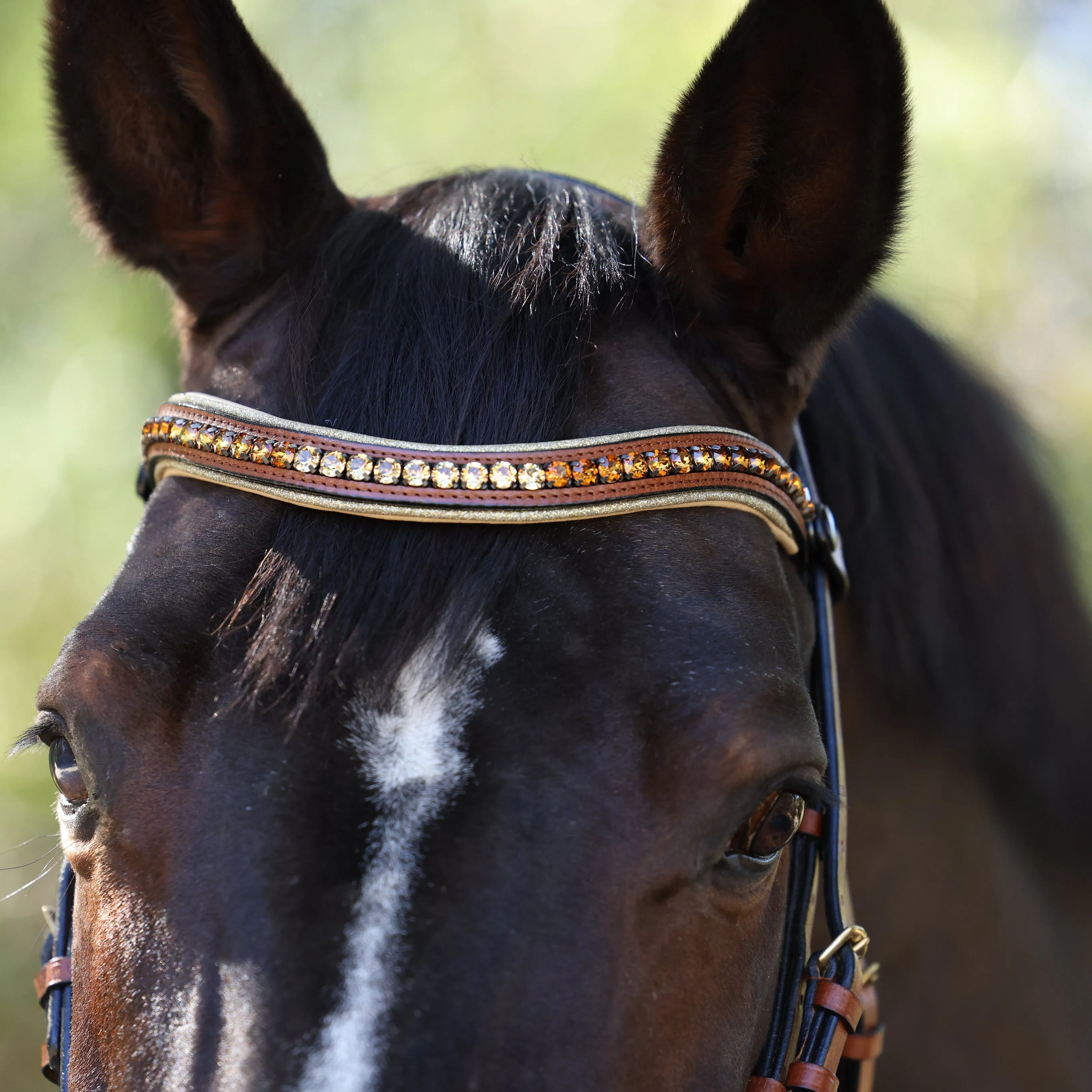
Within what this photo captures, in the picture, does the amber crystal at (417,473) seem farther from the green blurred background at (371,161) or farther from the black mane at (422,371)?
the green blurred background at (371,161)

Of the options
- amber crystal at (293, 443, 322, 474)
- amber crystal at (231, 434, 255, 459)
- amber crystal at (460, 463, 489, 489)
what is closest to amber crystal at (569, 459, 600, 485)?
amber crystal at (460, 463, 489, 489)

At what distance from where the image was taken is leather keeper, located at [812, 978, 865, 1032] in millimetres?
1640

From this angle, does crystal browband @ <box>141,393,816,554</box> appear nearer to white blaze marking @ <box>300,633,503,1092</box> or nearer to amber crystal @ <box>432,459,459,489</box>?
amber crystal @ <box>432,459,459,489</box>

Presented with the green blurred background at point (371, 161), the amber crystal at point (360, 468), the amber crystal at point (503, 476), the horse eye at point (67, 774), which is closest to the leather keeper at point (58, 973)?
the horse eye at point (67, 774)

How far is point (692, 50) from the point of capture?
6445 mm

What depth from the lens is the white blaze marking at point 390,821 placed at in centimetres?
116

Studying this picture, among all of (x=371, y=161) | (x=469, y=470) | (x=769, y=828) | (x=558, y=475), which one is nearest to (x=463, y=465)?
(x=469, y=470)

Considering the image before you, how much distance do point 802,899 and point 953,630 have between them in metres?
0.92

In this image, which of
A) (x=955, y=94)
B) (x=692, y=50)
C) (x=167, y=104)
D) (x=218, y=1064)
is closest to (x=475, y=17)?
(x=692, y=50)

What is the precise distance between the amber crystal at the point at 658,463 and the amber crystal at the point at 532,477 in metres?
0.17

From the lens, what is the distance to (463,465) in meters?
1.48

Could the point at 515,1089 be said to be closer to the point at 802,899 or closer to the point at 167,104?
the point at 802,899

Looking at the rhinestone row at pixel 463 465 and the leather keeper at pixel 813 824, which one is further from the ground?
the rhinestone row at pixel 463 465

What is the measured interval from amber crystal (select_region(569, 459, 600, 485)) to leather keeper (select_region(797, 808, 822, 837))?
682 mm
